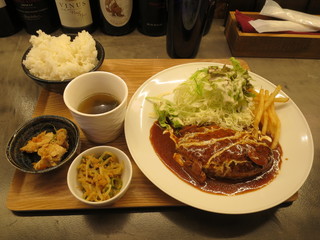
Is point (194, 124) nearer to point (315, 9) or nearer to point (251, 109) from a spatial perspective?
point (251, 109)

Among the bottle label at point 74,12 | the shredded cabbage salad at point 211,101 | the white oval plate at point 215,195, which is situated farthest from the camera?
the bottle label at point 74,12

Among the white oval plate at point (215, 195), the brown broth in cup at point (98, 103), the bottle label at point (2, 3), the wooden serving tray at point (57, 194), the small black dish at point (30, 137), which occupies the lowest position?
the wooden serving tray at point (57, 194)

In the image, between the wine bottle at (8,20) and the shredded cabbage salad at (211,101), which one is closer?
the shredded cabbage salad at (211,101)

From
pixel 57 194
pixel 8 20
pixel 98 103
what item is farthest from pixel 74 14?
pixel 57 194

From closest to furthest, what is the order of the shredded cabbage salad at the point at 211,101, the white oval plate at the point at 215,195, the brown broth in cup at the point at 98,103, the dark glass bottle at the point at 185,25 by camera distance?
1. the white oval plate at the point at 215,195
2. the brown broth in cup at the point at 98,103
3. the shredded cabbage salad at the point at 211,101
4. the dark glass bottle at the point at 185,25

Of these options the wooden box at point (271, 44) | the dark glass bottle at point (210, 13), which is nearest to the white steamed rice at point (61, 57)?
the dark glass bottle at point (210, 13)

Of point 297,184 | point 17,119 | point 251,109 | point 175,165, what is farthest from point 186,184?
point 17,119

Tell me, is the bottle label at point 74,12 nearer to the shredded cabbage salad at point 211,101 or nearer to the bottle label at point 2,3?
the bottle label at point 2,3
